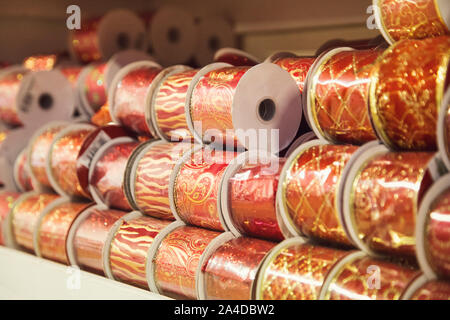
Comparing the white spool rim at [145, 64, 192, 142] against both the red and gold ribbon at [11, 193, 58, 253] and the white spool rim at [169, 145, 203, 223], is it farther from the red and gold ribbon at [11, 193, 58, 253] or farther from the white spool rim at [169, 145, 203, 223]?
the red and gold ribbon at [11, 193, 58, 253]

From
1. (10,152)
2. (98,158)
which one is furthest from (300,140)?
(10,152)

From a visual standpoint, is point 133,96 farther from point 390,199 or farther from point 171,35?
point 171,35

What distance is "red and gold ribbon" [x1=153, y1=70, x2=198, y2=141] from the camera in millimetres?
1688

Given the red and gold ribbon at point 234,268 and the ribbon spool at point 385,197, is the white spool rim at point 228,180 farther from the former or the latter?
the ribbon spool at point 385,197

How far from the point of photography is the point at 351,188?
1273 mm

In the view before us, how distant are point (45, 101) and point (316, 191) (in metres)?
1.40

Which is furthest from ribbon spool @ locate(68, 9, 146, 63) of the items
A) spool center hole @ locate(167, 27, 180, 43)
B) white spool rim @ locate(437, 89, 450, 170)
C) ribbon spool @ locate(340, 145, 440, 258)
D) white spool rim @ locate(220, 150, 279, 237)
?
white spool rim @ locate(437, 89, 450, 170)

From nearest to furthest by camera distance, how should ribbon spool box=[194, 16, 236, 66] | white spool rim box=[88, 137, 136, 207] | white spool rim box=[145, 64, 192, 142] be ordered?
1. white spool rim box=[145, 64, 192, 142]
2. white spool rim box=[88, 137, 136, 207]
3. ribbon spool box=[194, 16, 236, 66]

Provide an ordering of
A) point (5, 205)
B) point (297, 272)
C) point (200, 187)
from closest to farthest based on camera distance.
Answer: point (297, 272) → point (200, 187) → point (5, 205)

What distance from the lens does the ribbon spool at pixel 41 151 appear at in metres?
2.14

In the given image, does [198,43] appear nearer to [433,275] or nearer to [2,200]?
[2,200]

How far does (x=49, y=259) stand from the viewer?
80.4 inches

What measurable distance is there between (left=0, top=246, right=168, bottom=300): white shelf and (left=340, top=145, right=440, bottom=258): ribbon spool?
56 centimetres
